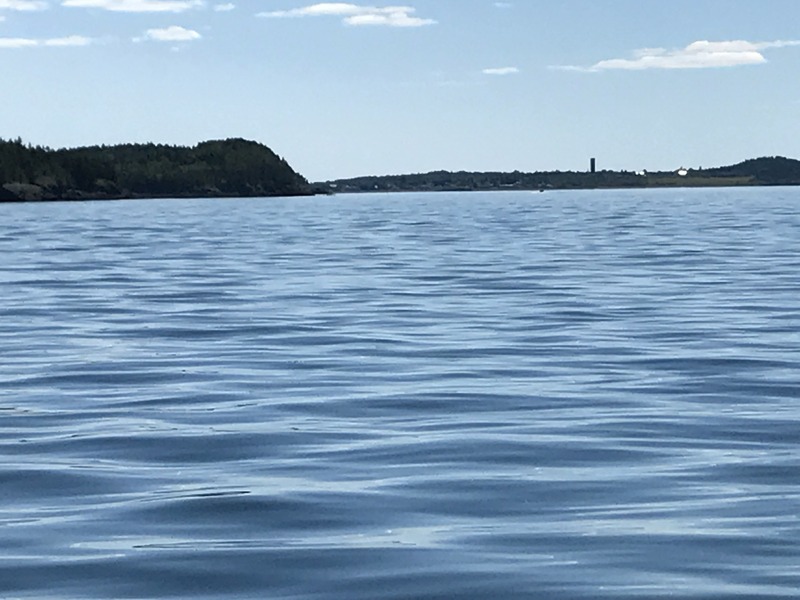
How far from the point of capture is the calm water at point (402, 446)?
28.6 feet

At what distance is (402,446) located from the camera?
12.9 metres

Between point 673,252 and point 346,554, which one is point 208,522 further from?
point 673,252

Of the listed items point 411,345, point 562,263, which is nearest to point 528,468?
point 411,345

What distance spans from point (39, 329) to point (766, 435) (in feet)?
44.0

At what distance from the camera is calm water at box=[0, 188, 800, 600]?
8.72 m

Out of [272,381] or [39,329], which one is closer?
[272,381]

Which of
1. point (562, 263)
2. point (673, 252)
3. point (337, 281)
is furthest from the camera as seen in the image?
point (673, 252)

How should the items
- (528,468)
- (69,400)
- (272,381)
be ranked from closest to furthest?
(528,468)
(69,400)
(272,381)

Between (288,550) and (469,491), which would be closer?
(288,550)

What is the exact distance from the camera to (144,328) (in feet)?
78.3

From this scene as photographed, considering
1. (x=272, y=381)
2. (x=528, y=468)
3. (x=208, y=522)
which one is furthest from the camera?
(x=272, y=381)

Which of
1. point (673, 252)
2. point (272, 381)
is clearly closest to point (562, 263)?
point (673, 252)

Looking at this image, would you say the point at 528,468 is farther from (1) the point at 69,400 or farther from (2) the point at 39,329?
(2) the point at 39,329

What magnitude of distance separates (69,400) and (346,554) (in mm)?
7513
